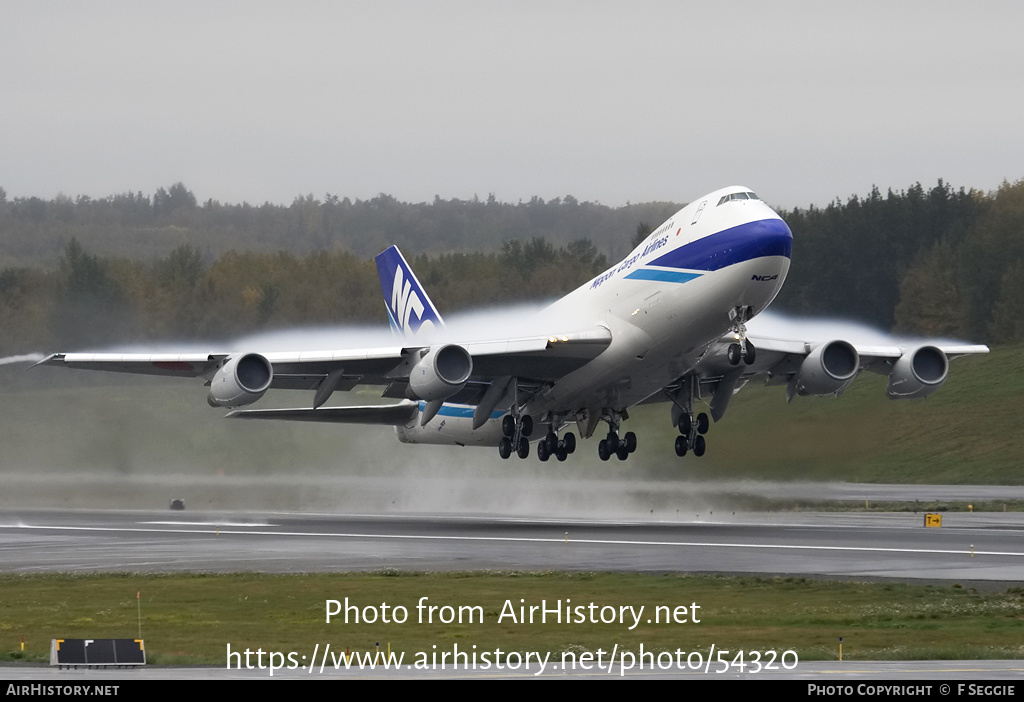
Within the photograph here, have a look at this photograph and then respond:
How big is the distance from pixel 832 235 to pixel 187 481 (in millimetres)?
48450

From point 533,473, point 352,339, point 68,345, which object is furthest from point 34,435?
point 533,473

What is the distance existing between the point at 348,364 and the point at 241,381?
4.04 m

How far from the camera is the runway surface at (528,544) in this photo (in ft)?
109

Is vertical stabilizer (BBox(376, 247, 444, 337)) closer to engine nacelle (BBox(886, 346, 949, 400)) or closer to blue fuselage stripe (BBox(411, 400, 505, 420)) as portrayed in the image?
blue fuselage stripe (BBox(411, 400, 505, 420))

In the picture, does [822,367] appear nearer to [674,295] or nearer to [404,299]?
[674,295]

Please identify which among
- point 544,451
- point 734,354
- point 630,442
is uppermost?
point 544,451

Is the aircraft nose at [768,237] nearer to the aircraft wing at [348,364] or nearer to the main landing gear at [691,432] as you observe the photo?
the aircraft wing at [348,364]

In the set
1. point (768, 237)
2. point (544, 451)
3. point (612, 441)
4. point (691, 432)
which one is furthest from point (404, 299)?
point (768, 237)

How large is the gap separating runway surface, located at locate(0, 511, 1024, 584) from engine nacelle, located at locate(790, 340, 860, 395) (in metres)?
4.42

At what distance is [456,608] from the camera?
1072 inches

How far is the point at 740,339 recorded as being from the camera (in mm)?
33812

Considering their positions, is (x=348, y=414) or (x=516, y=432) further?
(x=348, y=414)

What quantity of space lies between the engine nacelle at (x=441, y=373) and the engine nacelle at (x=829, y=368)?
1011 centimetres

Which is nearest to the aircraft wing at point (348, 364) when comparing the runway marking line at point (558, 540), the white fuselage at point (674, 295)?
the white fuselage at point (674, 295)
